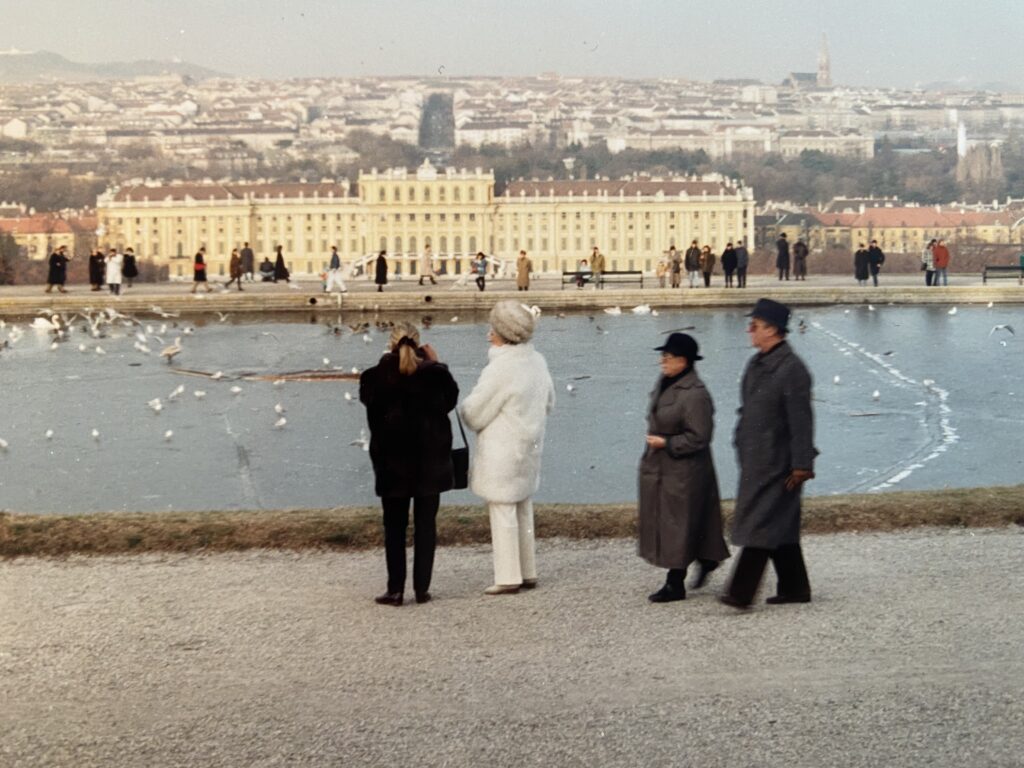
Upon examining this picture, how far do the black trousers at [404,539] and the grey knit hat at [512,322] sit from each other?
0.64 metres

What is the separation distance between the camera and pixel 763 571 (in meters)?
6.04

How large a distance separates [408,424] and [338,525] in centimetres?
179

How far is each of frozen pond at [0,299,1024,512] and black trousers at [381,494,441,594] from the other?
4.34 meters

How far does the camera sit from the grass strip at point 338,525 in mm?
7516

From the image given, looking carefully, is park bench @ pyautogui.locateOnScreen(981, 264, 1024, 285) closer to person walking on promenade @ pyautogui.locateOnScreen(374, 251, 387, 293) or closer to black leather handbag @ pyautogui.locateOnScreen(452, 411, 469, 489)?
person walking on promenade @ pyautogui.locateOnScreen(374, 251, 387, 293)

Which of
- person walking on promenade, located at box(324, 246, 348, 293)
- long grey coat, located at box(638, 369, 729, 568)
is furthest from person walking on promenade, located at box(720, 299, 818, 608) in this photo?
person walking on promenade, located at box(324, 246, 348, 293)

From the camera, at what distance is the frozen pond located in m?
11.5

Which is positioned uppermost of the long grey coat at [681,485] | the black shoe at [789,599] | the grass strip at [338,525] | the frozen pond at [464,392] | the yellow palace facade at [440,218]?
the yellow palace facade at [440,218]

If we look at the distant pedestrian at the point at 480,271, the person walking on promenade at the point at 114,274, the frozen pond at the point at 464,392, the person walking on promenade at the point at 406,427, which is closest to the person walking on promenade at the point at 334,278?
the distant pedestrian at the point at 480,271

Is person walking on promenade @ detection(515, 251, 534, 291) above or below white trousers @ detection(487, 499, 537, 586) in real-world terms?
above

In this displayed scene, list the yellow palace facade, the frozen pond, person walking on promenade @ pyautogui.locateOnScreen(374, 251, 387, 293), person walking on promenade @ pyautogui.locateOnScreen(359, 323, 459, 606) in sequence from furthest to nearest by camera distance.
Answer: the yellow palace facade → person walking on promenade @ pyautogui.locateOnScreen(374, 251, 387, 293) → the frozen pond → person walking on promenade @ pyautogui.locateOnScreen(359, 323, 459, 606)

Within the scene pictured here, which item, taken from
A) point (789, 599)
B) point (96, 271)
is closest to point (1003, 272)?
point (96, 271)

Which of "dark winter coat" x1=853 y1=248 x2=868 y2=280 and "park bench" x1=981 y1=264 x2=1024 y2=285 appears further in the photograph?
"park bench" x1=981 y1=264 x2=1024 y2=285

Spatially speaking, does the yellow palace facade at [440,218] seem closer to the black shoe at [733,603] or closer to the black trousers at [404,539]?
the black trousers at [404,539]
